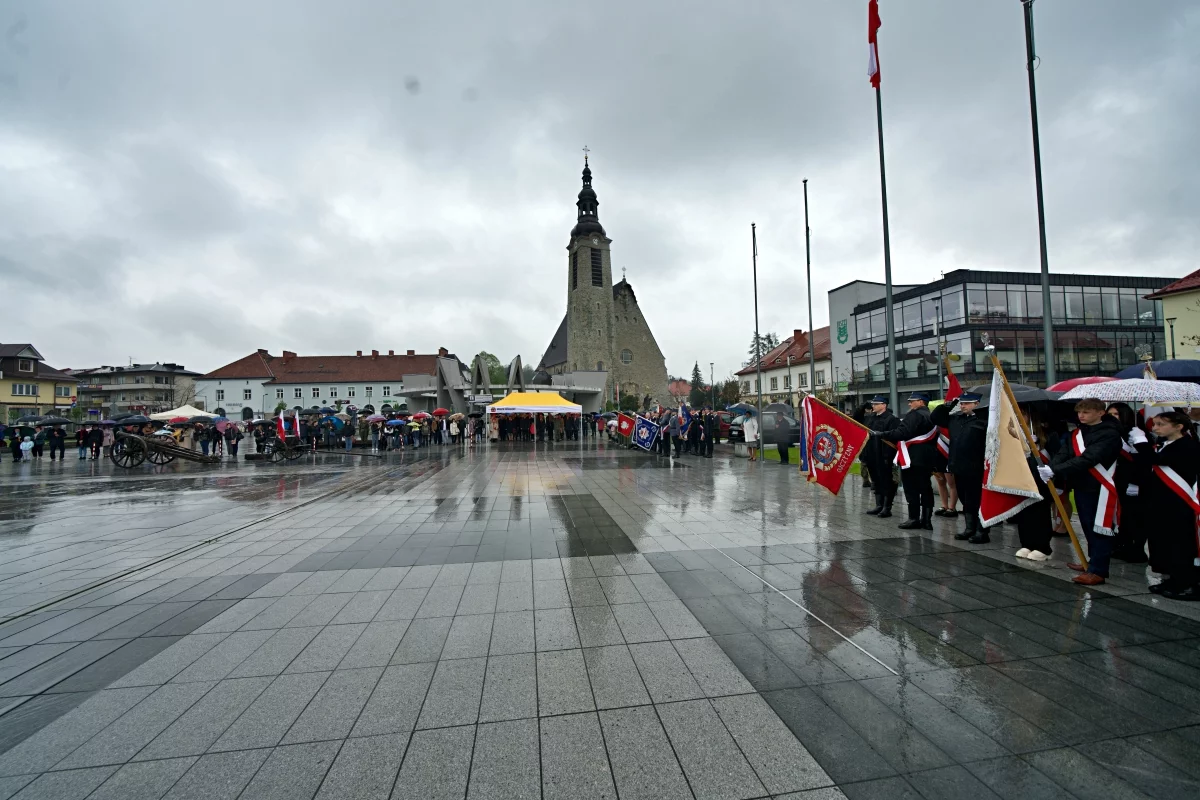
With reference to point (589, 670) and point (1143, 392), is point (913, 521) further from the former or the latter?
point (589, 670)

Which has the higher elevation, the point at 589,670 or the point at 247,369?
the point at 247,369

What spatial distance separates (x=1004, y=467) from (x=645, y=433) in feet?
58.3

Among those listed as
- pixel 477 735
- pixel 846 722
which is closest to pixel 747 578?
pixel 846 722

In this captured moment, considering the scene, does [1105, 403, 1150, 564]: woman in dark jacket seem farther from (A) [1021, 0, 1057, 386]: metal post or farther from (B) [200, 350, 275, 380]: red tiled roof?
(B) [200, 350, 275, 380]: red tiled roof

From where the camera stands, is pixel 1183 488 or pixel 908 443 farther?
pixel 908 443

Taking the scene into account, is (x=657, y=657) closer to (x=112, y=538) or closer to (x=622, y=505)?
(x=622, y=505)

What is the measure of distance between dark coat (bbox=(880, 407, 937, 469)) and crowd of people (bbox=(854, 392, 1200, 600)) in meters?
0.01

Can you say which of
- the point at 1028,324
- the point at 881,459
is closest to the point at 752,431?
the point at 881,459

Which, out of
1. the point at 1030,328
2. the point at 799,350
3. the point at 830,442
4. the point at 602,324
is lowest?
the point at 830,442

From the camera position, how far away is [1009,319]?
3806cm

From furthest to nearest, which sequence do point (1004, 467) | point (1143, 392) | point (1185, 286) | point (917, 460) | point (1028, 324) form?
point (1028, 324) → point (1185, 286) → point (917, 460) → point (1004, 467) → point (1143, 392)

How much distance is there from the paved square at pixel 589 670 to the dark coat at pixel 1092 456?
3.26 feet

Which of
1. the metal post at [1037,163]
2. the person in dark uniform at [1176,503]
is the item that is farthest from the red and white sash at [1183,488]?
the metal post at [1037,163]

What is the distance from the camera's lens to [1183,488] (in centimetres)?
476
